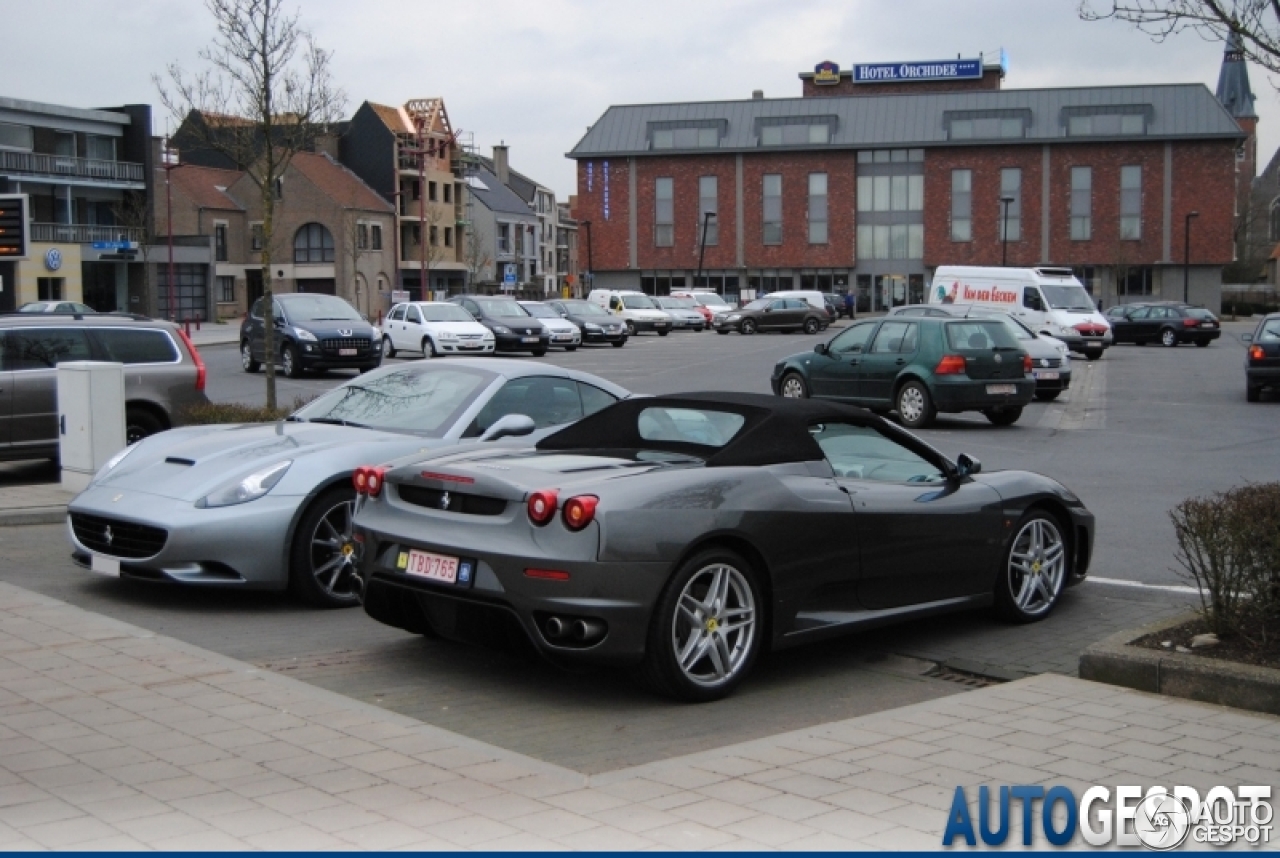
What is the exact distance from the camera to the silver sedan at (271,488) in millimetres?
7672

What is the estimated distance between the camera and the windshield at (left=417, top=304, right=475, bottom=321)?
35.8 metres

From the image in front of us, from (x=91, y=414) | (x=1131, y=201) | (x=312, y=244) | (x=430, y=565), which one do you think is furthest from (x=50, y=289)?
(x=430, y=565)

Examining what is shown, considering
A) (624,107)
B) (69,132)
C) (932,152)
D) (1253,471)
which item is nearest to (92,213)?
(69,132)

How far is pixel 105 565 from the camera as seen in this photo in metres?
7.95

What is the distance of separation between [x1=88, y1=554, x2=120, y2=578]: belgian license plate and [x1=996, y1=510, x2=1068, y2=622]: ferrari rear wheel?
16.3 ft

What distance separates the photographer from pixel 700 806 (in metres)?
4.54

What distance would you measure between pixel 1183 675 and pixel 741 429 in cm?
227

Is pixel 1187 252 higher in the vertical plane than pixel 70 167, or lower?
lower

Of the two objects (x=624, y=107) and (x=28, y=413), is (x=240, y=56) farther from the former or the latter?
(x=624, y=107)

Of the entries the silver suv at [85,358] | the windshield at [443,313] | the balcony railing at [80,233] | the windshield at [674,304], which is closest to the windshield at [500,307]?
the windshield at [443,313]

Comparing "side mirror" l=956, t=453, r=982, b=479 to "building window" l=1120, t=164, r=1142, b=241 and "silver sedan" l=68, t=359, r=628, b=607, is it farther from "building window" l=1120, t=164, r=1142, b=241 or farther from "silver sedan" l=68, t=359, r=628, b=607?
"building window" l=1120, t=164, r=1142, b=241

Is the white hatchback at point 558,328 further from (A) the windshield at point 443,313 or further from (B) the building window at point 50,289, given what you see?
(B) the building window at point 50,289

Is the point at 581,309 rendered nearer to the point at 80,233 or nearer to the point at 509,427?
the point at 80,233

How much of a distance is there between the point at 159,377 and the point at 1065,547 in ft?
29.3
